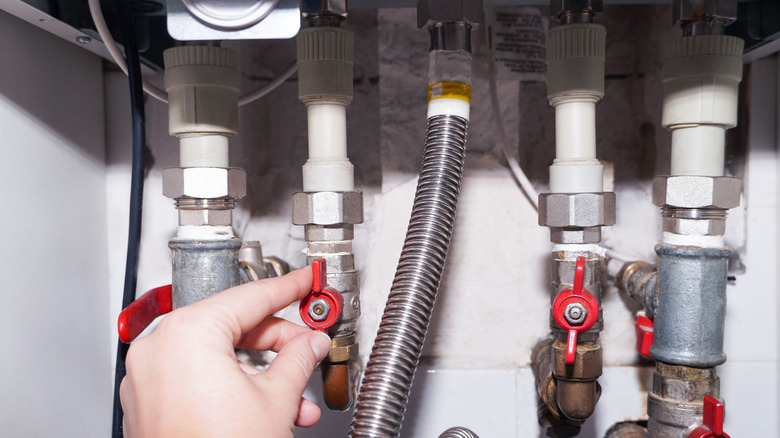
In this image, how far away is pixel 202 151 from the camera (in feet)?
1.72

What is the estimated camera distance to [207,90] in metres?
0.51

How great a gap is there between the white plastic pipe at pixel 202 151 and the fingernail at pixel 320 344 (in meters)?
0.20

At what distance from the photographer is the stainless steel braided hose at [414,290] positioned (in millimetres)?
441

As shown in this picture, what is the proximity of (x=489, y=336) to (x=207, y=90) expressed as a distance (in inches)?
18.6

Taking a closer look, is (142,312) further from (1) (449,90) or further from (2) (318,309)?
(1) (449,90)

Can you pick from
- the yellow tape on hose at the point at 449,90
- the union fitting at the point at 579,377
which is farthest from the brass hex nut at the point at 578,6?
the union fitting at the point at 579,377

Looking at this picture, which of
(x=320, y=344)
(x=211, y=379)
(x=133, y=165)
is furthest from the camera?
(x=133, y=165)

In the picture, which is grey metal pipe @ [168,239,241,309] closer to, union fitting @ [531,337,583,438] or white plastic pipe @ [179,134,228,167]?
white plastic pipe @ [179,134,228,167]

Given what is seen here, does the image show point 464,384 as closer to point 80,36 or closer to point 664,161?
point 664,161

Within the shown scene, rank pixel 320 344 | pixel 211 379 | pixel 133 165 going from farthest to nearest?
1. pixel 133 165
2. pixel 320 344
3. pixel 211 379

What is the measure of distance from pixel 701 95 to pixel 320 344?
0.44m

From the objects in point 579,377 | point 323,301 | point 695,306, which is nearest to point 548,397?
point 579,377

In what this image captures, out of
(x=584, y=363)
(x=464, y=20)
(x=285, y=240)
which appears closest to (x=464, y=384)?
(x=584, y=363)

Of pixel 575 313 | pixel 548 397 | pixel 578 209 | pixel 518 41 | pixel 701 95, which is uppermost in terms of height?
pixel 518 41
